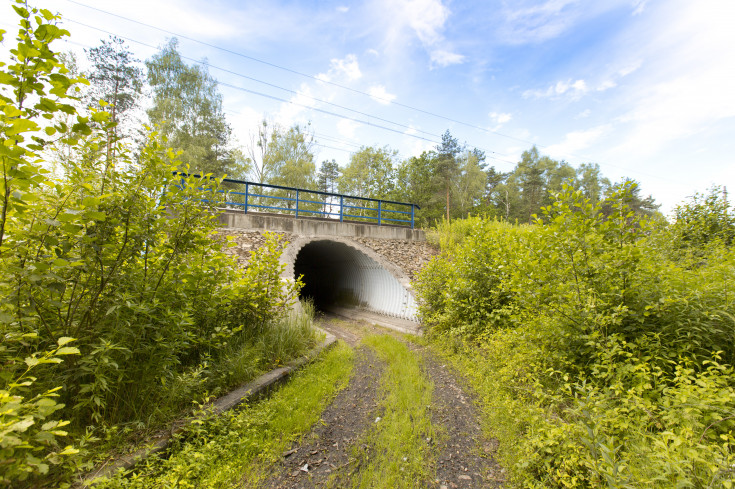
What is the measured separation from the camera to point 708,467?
1.95m

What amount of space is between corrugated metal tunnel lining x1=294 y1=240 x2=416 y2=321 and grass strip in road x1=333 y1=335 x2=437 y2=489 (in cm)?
448

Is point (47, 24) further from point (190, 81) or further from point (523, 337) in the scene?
point (190, 81)

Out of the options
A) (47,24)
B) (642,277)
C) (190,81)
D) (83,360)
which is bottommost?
(83,360)

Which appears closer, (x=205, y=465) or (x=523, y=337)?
(x=205, y=465)

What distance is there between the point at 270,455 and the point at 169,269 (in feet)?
7.65

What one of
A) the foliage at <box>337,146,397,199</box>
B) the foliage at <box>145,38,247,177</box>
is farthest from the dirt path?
the foliage at <box>337,146,397,199</box>

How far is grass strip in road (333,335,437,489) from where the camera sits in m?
2.98

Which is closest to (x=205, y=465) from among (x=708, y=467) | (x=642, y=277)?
(x=708, y=467)

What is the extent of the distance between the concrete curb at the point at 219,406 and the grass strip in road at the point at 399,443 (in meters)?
1.55

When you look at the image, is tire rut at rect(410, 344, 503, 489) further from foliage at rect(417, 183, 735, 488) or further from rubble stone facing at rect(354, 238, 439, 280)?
rubble stone facing at rect(354, 238, 439, 280)

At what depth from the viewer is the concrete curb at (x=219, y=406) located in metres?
2.47

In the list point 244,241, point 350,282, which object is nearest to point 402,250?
point 350,282

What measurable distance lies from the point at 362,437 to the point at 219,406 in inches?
70.0

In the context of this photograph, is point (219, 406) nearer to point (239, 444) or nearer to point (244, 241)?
point (239, 444)
